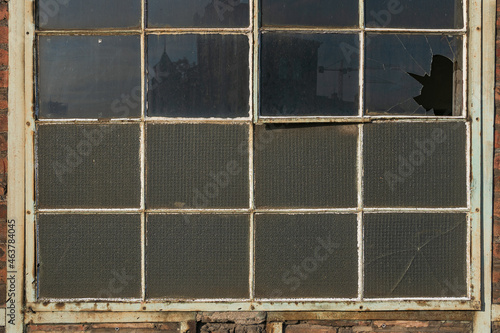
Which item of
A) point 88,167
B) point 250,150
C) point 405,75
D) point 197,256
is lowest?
point 197,256

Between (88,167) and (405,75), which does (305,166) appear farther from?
(88,167)

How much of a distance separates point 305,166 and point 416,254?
3.54ft

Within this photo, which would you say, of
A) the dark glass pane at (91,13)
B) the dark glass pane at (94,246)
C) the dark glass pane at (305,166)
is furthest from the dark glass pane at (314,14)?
the dark glass pane at (94,246)

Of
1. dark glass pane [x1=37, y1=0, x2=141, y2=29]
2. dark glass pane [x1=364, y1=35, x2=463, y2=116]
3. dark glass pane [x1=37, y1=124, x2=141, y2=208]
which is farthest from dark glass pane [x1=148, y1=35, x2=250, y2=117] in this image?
dark glass pane [x1=364, y1=35, x2=463, y2=116]

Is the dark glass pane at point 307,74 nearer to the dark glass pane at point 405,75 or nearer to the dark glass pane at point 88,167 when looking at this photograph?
the dark glass pane at point 405,75

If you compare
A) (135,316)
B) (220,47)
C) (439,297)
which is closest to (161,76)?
(220,47)

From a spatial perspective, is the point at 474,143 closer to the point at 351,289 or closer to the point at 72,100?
the point at 351,289

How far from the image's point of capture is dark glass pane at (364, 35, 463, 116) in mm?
3736

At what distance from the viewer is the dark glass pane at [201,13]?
3.71 metres

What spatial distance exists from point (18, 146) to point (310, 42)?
2.35 meters

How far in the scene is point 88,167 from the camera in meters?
3.74

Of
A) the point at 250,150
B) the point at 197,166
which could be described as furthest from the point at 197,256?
the point at 250,150

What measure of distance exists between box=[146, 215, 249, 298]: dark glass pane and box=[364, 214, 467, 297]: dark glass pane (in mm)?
979

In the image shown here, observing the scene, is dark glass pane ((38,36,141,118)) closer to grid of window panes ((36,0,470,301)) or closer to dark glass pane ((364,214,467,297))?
grid of window panes ((36,0,470,301))
